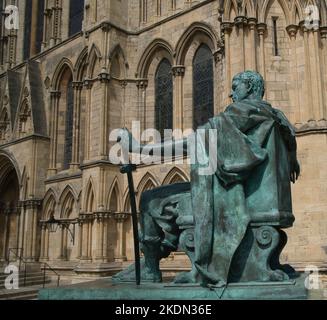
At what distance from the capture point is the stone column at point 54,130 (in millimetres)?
19936

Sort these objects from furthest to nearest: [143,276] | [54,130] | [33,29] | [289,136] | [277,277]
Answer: [33,29] → [54,130] → [143,276] → [289,136] → [277,277]

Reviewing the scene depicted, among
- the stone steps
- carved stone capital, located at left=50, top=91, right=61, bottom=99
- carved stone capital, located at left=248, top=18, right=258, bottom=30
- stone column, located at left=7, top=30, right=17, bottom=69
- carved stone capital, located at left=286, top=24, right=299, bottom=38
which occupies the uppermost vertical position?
stone column, located at left=7, top=30, right=17, bottom=69

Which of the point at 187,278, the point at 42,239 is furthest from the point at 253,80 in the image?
the point at 42,239

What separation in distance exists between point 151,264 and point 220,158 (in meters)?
1.27

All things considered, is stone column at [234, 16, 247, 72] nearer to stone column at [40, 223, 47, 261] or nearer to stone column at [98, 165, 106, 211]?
stone column at [98, 165, 106, 211]

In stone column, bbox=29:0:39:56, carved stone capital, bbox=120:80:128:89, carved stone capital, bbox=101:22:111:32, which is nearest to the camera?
carved stone capital, bbox=101:22:111:32

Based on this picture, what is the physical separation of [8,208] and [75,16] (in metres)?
9.55

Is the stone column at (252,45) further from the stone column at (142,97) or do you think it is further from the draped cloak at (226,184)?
the draped cloak at (226,184)

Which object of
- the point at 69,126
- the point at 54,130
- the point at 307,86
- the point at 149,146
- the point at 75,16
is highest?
the point at 75,16

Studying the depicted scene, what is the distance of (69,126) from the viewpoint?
20.2m

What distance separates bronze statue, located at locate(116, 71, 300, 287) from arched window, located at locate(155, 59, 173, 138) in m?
12.4

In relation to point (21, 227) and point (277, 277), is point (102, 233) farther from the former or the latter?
point (277, 277)

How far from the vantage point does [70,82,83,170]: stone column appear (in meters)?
18.9

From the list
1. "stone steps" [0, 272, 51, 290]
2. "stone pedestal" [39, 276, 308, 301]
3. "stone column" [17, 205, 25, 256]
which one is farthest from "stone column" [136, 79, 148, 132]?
"stone pedestal" [39, 276, 308, 301]
